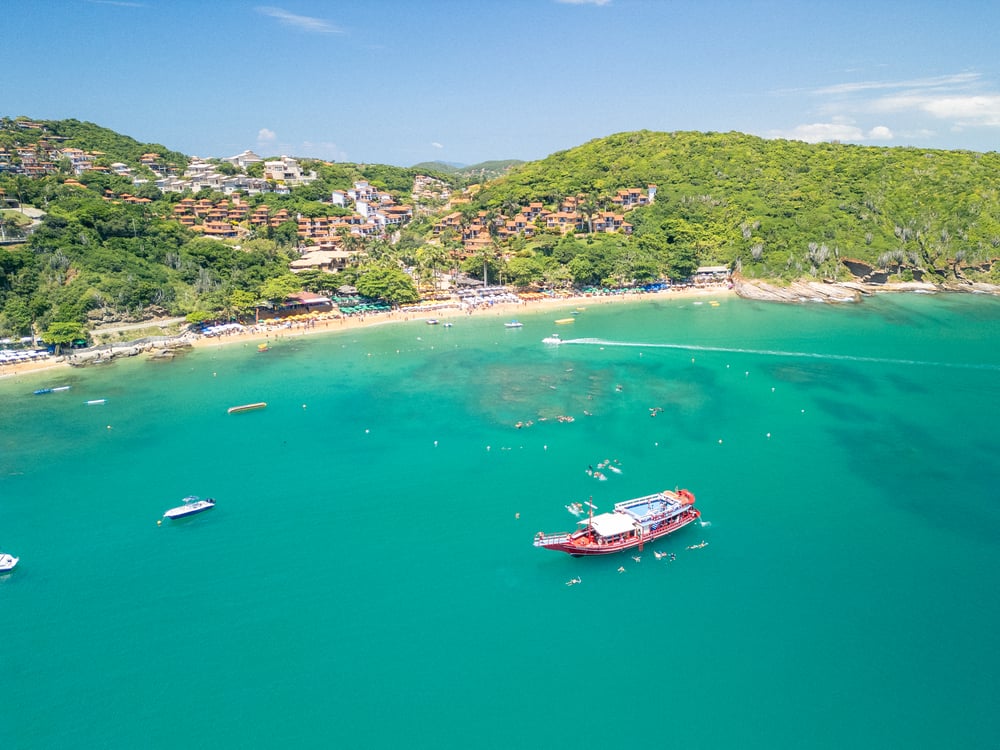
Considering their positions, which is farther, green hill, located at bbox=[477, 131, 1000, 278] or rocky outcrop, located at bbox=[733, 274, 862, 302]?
green hill, located at bbox=[477, 131, 1000, 278]

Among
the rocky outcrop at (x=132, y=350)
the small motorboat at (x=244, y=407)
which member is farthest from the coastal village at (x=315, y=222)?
the small motorboat at (x=244, y=407)

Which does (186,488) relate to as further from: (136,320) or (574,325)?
(574,325)

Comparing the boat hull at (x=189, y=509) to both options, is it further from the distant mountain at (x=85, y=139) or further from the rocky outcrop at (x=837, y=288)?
the distant mountain at (x=85, y=139)

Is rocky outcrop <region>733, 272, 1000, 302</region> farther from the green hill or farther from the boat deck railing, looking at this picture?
the boat deck railing

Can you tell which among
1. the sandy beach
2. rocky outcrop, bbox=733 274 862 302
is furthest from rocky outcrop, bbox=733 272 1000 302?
the sandy beach

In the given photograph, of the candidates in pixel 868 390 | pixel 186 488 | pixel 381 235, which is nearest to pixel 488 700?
pixel 186 488

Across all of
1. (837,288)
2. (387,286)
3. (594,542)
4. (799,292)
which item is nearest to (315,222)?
(387,286)
